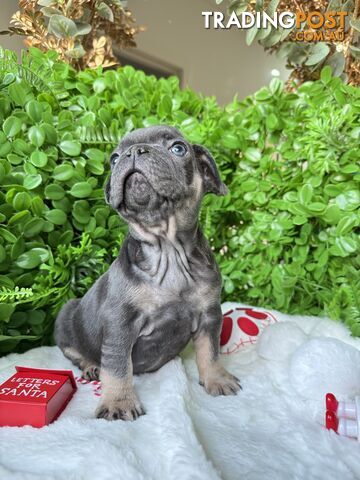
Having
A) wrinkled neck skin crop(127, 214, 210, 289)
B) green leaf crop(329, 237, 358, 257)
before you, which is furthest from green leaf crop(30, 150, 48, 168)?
green leaf crop(329, 237, 358, 257)

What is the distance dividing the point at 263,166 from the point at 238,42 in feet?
2.82

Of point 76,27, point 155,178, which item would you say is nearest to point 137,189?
point 155,178

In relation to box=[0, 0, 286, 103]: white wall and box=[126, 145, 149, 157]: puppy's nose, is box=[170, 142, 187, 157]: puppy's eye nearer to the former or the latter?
box=[126, 145, 149, 157]: puppy's nose

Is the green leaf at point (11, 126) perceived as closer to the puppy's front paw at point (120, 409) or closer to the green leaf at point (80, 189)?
the green leaf at point (80, 189)

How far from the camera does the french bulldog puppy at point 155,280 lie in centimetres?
94

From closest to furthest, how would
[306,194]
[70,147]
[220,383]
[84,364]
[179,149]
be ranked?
1. [179,149]
2. [220,383]
3. [84,364]
4. [70,147]
5. [306,194]

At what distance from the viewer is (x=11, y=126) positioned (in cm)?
123

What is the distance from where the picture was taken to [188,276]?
41.6 inches

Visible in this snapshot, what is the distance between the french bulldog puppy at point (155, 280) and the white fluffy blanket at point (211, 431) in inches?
2.5

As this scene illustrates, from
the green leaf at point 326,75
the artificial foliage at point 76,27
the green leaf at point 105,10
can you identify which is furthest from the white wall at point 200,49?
the green leaf at point 326,75

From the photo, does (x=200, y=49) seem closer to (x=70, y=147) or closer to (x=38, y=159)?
(x=70, y=147)

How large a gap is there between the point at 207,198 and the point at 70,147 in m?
0.54

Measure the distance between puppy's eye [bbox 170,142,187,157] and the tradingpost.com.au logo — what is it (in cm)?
85

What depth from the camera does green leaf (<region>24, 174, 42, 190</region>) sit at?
4.05ft
